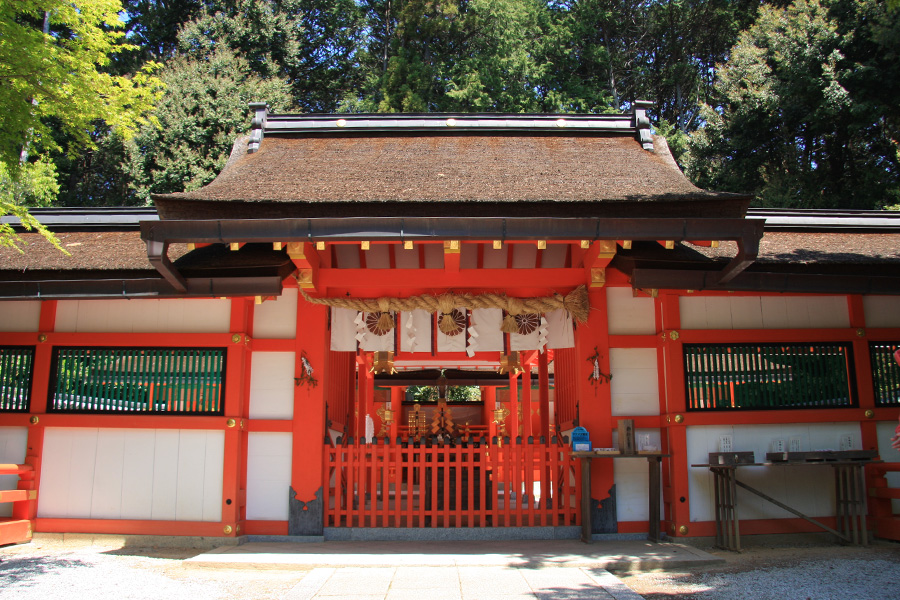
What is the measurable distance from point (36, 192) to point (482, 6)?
53.3 feet

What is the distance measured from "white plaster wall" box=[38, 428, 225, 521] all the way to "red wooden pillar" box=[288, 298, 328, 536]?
76 cm

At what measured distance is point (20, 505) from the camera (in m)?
6.31

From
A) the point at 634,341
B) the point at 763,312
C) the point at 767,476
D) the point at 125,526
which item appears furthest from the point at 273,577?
the point at 763,312

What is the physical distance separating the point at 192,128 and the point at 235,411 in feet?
47.8

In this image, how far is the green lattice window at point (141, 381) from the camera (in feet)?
21.5

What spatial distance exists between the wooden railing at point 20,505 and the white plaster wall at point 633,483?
592 cm

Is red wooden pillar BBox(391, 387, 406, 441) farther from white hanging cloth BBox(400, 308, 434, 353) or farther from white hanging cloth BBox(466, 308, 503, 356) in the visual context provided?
white hanging cloth BBox(466, 308, 503, 356)

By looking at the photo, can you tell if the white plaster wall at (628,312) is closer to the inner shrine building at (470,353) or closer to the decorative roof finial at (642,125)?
the inner shrine building at (470,353)

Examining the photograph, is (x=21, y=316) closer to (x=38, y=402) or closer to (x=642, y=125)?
(x=38, y=402)

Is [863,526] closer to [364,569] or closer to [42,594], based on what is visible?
[364,569]

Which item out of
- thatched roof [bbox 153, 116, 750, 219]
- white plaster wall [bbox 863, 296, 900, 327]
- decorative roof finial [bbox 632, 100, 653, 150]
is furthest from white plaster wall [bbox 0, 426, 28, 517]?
white plaster wall [bbox 863, 296, 900, 327]

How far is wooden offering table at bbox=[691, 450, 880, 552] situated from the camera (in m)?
5.92

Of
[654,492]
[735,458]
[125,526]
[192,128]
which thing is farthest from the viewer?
[192,128]

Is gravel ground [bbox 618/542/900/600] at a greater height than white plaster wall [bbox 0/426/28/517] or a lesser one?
lesser
